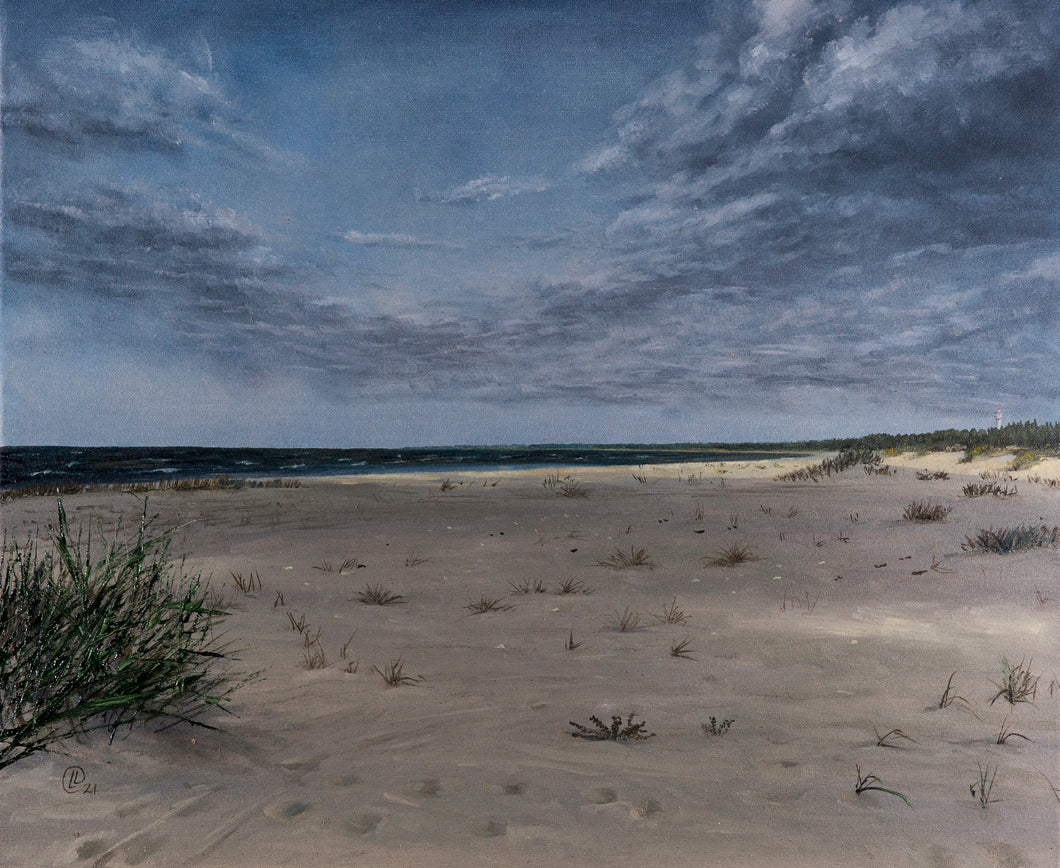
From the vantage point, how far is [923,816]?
1.95m

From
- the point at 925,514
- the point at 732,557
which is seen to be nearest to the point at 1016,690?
the point at 732,557

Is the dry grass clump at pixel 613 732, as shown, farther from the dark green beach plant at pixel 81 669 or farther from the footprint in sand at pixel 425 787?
the dark green beach plant at pixel 81 669

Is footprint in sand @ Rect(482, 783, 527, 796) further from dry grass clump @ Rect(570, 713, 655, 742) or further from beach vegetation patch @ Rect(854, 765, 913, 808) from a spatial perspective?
beach vegetation patch @ Rect(854, 765, 913, 808)

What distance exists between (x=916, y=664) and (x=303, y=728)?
3274 mm

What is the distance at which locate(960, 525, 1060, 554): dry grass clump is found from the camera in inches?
250

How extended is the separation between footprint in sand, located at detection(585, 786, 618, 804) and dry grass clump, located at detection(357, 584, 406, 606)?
3.15 meters

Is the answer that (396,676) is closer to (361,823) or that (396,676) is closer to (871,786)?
(361,823)

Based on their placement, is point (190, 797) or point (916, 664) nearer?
point (190, 797)

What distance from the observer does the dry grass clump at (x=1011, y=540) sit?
20.9 ft

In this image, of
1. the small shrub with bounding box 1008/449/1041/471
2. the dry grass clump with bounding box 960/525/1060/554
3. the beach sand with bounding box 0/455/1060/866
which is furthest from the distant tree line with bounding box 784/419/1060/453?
the beach sand with bounding box 0/455/1060/866

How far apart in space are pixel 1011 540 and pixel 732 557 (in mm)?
2927

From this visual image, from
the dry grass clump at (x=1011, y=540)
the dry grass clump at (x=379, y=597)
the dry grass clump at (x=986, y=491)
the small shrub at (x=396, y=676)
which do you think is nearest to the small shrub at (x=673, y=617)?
the small shrub at (x=396, y=676)

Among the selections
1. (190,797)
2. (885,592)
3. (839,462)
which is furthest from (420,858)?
(839,462)

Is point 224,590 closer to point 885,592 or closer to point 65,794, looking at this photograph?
point 65,794
